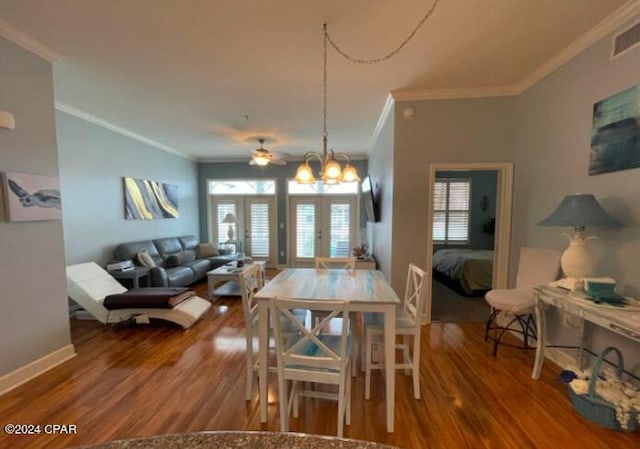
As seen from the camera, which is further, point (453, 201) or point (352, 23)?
point (453, 201)

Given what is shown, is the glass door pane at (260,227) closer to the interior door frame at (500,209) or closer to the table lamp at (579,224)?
the interior door frame at (500,209)

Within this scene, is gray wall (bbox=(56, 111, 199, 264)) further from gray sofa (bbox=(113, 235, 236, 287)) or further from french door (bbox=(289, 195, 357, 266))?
french door (bbox=(289, 195, 357, 266))

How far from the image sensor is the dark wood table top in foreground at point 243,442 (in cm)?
72

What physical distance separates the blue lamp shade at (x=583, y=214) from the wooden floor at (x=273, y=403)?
138 centimetres

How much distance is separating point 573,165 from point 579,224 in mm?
817

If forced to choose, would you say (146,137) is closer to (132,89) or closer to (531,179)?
(132,89)

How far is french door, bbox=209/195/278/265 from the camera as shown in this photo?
7.34 metres

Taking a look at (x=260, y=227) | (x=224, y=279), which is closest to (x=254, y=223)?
(x=260, y=227)

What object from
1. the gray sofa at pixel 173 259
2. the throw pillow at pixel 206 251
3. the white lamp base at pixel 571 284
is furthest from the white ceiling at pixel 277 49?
the throw pillow at pixel 206 251

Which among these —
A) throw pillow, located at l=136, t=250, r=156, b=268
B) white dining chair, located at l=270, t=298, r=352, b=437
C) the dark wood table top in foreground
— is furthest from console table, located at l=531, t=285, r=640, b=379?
throw pillow, located at l=136, t=250, r=156, b=268

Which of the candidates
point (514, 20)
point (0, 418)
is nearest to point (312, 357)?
point (0, 418)

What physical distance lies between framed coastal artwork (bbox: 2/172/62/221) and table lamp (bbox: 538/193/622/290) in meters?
4.38

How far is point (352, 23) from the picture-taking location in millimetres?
2213

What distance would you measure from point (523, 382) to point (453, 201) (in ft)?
17.2
